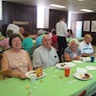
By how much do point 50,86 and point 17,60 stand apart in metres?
0.87

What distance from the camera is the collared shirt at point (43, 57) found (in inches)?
103

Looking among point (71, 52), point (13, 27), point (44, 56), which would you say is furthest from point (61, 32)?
point (44, 56)

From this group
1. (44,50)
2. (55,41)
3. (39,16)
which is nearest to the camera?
(44,50)

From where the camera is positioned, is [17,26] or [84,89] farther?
[17,26]

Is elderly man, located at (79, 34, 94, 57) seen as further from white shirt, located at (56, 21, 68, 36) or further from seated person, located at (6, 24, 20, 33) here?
seated person, located at (6, 24, 20, 33)

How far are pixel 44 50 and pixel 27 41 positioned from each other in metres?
1.65

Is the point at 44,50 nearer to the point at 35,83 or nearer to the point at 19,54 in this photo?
the point at 19,54

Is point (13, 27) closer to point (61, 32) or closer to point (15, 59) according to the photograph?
point (61, 32)

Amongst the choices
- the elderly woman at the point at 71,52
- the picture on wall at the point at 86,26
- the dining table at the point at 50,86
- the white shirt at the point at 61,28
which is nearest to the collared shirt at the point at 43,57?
the elderly woman at the point at 71,52

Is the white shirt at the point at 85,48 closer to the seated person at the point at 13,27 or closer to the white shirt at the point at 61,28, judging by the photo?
the white shirt at the point at 61,28

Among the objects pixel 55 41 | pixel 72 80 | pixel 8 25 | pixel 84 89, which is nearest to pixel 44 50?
pixel 72 80

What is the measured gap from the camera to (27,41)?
422 cm

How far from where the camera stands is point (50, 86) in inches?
63.1

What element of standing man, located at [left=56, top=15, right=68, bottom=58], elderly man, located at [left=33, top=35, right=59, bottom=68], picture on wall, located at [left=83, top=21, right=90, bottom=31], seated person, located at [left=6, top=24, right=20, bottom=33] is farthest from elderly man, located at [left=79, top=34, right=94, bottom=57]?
picture on wall, located at [left=83, top=21, right=90, bottom=31]
